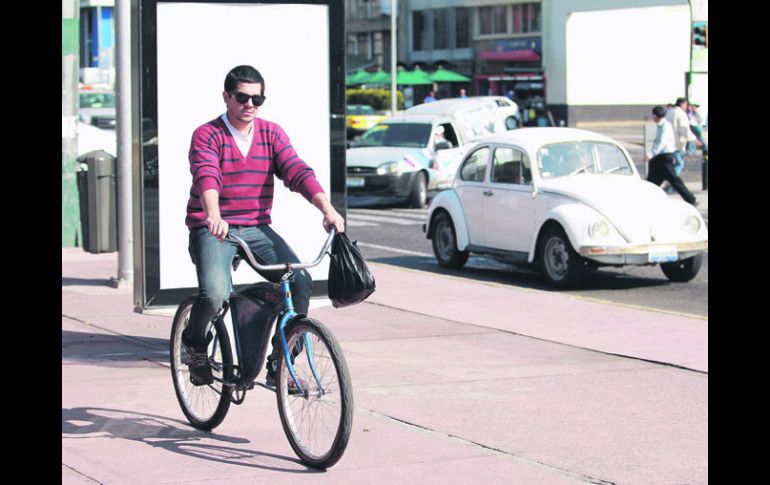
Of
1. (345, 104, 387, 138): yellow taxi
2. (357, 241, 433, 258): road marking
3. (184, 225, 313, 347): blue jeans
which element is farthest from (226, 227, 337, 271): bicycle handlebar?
(345, 104, 387, 138): yellow taxi

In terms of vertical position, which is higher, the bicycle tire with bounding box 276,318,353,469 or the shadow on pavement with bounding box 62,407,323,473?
the bicycle tire with bounding box 276,318,353,469

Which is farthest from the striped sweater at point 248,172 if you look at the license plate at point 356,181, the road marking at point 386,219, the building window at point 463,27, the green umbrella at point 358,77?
the building window at point 463,27

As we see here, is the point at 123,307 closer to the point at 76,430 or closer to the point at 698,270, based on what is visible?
the point at 76,430

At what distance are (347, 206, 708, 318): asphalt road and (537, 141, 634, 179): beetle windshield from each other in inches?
46.1

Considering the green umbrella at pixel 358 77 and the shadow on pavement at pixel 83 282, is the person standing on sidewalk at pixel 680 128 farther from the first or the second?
the green umbrella at pixel 358 77

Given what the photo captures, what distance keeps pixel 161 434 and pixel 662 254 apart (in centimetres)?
724

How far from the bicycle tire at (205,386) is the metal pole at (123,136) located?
5.60m

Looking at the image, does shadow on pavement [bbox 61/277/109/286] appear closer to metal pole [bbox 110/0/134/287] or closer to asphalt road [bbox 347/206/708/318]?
metal pole [bbox 110/0/134/287]

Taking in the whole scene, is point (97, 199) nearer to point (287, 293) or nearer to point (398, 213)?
point (398, 213)

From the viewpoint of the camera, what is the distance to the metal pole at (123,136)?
12633mm

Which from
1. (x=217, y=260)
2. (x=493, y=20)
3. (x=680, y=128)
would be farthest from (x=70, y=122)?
(x=493, y=20)

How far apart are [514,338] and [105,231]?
684 cm

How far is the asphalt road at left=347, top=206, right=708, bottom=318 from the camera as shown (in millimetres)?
12750
